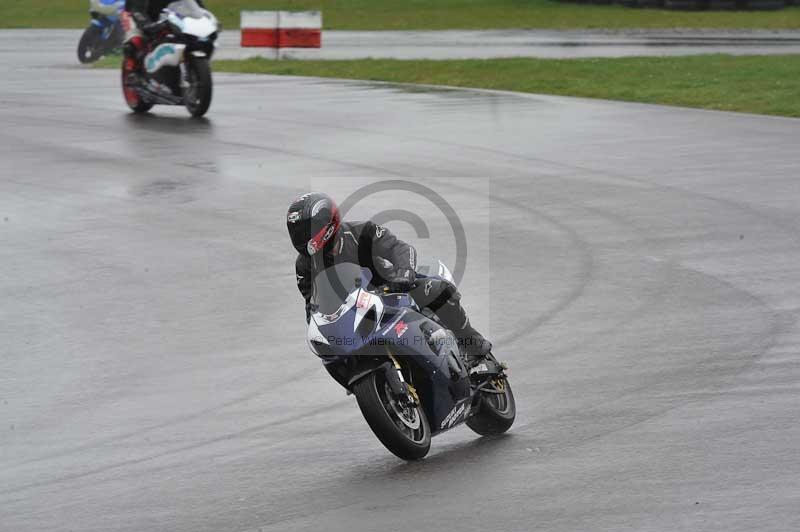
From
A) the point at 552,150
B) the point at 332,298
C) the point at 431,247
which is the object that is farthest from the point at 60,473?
the point at 552,150

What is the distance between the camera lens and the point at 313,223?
7285 mm

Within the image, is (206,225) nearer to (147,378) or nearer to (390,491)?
(147,378)

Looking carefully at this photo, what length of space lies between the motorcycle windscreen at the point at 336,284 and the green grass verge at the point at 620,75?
15805 mm

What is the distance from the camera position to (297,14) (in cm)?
3092

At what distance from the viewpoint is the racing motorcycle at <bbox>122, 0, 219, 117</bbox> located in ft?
66.3

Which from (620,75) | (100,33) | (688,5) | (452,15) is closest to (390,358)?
(620,75)

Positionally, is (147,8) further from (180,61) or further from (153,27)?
(180,61)

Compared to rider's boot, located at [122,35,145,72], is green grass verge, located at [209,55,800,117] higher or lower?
lower

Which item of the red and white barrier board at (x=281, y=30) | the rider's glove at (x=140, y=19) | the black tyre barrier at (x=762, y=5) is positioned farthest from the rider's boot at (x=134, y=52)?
the black tyre barrier at (x=762, y=5)

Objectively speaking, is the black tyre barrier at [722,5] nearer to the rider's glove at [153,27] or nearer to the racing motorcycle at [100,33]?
the racing motorcycle at [100,33]

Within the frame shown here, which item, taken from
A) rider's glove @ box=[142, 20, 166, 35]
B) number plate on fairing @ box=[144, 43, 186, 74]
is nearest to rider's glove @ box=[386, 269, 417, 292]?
number plate on fairing @ box=[144, 43, 186, 74]

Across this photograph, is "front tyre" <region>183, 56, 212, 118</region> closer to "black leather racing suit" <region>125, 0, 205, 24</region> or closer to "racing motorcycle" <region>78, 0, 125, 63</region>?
"black leather racing suit" <region>125, 0, 205, 24</region>

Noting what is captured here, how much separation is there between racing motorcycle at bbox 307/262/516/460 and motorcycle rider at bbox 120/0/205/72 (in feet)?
46.1
